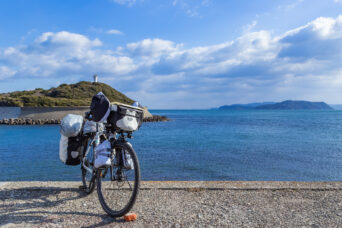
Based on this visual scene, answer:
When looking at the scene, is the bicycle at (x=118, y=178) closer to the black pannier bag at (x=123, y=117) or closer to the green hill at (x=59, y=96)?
the black pannier bag at (x=123, y=117)

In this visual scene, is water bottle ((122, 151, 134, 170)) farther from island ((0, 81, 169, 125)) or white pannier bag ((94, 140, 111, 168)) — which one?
island ((0, 81, 169, 125))

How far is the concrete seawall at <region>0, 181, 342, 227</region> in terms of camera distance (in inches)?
139

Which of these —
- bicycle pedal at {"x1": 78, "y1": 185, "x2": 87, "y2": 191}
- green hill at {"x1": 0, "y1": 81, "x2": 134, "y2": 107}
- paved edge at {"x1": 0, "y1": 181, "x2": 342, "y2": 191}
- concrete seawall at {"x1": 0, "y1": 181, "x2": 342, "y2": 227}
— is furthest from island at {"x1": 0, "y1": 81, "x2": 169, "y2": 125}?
concrete seawall at {"x1": 0, "y1": 181, "x2": 342, "y2": 227}

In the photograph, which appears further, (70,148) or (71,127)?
(70,148)

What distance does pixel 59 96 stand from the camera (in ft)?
334

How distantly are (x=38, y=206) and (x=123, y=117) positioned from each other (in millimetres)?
2022

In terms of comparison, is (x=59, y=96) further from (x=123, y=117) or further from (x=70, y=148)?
(x=123, y=117)

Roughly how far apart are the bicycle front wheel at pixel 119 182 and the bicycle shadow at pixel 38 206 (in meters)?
0.18

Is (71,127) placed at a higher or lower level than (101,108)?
lower

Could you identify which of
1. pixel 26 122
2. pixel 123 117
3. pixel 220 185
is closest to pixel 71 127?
pixel 123 117

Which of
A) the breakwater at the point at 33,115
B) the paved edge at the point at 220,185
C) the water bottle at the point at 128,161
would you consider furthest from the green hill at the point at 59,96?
the water bottle at the point at 128,161

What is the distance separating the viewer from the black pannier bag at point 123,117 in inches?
141

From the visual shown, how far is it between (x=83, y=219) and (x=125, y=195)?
2.08 ft

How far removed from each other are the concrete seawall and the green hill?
74.5 metres
